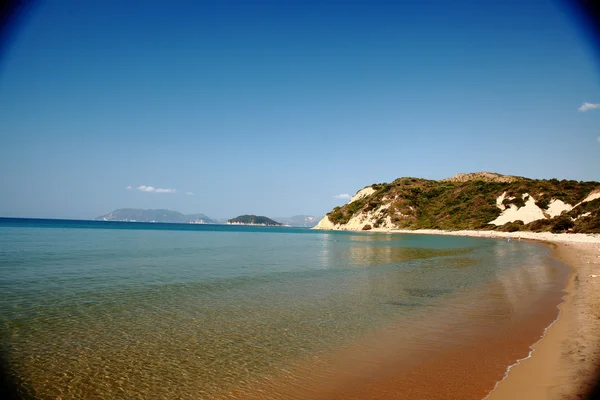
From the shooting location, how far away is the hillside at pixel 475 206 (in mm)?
73938

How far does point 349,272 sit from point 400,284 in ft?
15.5

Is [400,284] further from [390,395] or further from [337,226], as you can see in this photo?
[337,226]

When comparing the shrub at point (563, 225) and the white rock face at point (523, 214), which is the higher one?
the white rock face at point (523, 214)

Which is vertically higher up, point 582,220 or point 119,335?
point 582,220

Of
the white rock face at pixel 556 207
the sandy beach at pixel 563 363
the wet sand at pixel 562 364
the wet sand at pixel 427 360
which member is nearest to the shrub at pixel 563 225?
the white rock face at pixel 556 207

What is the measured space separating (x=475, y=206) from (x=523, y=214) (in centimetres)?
1823

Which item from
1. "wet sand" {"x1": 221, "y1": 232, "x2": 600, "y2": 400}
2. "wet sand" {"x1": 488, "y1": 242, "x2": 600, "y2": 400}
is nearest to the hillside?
"wet sand" {"x1": 488, "y1": 242, "x2": 600, "y2": 400}

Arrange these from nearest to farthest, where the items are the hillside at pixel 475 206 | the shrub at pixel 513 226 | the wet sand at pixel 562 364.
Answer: the wet sand at pixel 562 364 → the hillside at pixel 475 206 → the shrub at pixel 513 226

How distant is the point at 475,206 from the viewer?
108 m

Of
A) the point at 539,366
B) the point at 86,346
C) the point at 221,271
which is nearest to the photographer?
the point at 539,366

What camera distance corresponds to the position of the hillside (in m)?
73.9

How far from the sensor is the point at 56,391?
20.0 feet

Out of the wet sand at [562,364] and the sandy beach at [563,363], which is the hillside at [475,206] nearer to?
the sandy beach at [563,363]

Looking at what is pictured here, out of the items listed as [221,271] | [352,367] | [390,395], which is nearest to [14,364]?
[352,367]
